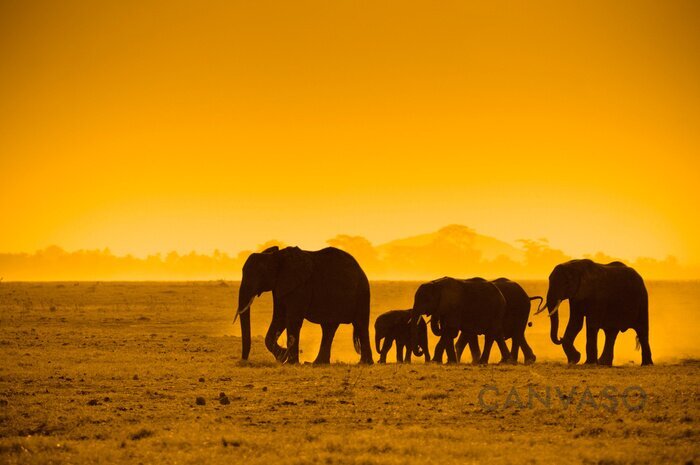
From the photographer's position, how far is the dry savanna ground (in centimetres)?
1263

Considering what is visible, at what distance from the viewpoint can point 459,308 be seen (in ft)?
82.4

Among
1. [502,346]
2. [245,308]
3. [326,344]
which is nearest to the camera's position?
[245,308]

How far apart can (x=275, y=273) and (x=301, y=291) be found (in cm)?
91

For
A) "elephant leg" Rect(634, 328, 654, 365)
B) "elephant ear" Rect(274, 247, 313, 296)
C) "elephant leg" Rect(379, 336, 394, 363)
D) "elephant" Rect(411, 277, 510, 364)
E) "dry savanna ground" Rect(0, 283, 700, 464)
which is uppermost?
"elephant ear" Rect(274, 247, 313, 296)

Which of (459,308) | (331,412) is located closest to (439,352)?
(459,308)

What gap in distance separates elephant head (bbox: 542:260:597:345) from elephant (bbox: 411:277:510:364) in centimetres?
161

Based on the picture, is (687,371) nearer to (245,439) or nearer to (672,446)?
(672,446)

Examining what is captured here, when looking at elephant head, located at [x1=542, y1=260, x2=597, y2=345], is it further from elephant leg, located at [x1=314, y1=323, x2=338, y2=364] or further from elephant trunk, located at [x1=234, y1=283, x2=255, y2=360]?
elephant trunk, located at [x1=234, y1=283, x2=255, y2=360]

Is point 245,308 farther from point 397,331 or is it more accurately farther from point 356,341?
point 397,331

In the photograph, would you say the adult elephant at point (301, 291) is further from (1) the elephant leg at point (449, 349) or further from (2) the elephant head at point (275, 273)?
(1) the elephant leg at point (449, 349)

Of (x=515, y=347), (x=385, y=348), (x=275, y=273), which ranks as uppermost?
(x=275, y=273)

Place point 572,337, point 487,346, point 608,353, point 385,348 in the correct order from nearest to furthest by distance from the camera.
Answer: point 608,353, point 572,337, point 487,346, point 385,348

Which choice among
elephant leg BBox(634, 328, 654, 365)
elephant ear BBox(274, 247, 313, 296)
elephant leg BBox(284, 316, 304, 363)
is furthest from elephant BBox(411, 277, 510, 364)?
elephant leg BBox(634, 328, 654, 365)

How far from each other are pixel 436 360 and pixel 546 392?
28.6 feet
